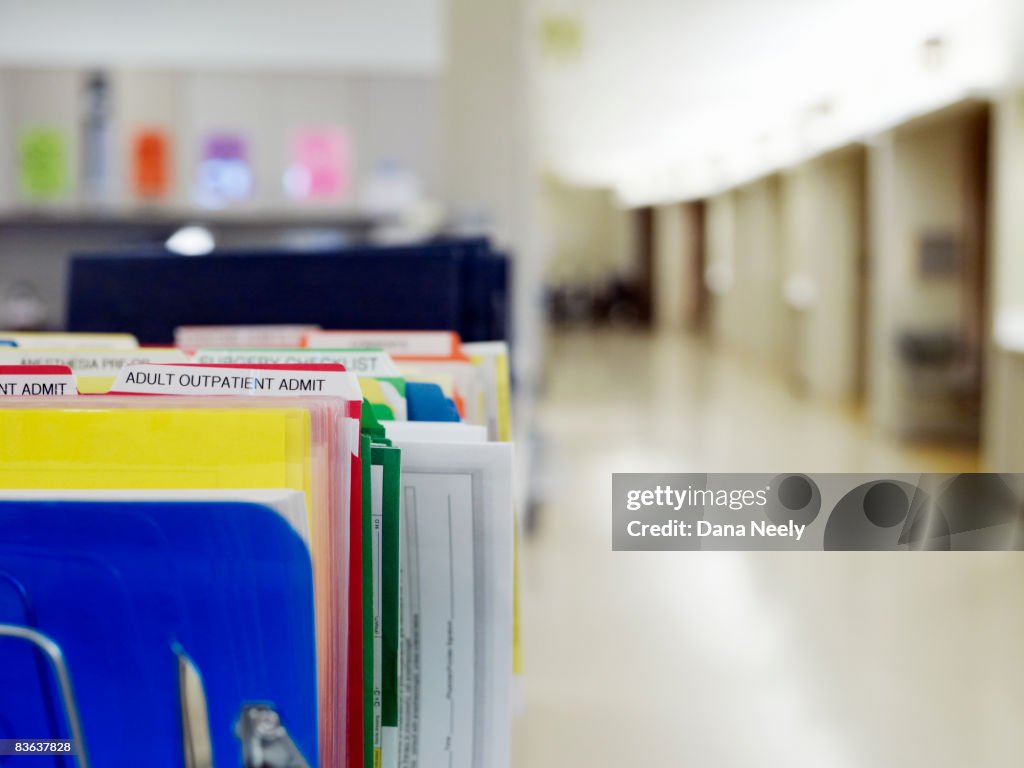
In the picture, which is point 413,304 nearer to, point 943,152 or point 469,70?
point 469,70

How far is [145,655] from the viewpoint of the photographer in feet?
1.90

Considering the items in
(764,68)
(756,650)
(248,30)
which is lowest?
(756,650)

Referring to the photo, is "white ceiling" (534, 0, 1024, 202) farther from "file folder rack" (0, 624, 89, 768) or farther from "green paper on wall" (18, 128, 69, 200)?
"file folder rack" (0, 624, 89, 768)

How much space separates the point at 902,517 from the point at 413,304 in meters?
0.61

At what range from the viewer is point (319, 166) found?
5.05m

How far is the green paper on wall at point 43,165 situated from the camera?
482cm

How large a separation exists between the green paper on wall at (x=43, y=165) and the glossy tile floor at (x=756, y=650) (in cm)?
262

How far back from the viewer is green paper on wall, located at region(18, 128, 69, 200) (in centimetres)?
482

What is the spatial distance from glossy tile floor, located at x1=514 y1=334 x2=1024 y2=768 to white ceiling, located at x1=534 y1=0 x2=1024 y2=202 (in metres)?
3.00

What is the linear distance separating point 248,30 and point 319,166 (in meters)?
0.78

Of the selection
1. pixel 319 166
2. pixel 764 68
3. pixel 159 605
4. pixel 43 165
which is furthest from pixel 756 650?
pixel 764 68

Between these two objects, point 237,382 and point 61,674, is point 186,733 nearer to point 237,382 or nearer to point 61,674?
point 61,674

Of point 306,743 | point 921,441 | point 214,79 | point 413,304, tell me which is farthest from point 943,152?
point 306,743

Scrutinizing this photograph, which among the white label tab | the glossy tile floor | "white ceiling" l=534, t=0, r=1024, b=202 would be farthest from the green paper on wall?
"white ceiling" l=534, t=0, r=1024, b=202
